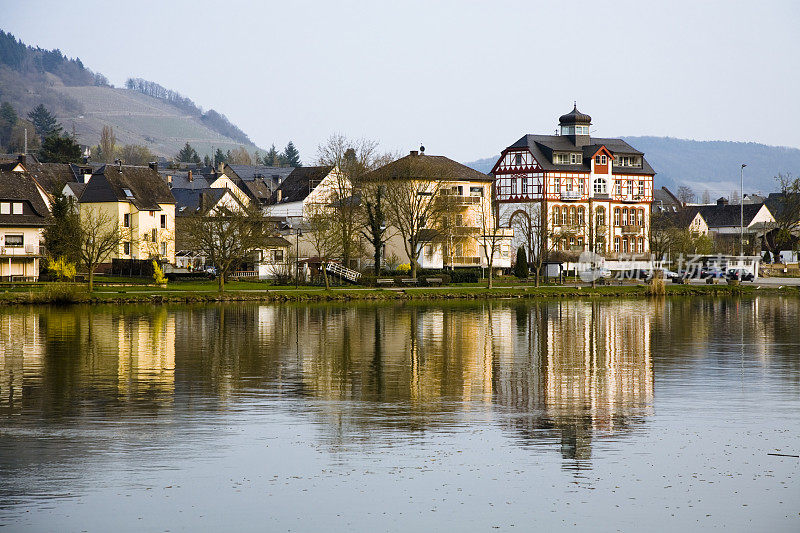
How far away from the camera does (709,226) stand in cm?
16538

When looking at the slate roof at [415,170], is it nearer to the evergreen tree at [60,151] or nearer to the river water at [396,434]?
the river water at [396,434]

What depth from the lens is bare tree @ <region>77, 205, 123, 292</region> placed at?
223ft

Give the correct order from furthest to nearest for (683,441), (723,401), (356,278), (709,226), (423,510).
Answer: (709,226) → (356,278) → (723,401) → (683,441) → (423,510)

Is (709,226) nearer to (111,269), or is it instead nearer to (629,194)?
(629,194)

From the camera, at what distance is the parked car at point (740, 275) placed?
97.1m

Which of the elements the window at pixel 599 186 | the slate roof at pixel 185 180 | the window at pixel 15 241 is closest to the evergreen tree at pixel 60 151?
the slate roof at pixel 185 180

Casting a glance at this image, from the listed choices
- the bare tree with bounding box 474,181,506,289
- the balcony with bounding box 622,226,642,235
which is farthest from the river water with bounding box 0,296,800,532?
the balcony with bounding box 622,226,642,235

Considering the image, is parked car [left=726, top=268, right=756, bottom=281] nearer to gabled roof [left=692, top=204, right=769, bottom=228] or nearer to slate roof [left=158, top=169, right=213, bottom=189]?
gabled roof [left=692, top=204, right=769, bottom=228]

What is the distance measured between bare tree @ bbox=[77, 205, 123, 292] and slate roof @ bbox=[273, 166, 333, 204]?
27.4 metres

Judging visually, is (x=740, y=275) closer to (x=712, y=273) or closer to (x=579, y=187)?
(x=712, y=273)

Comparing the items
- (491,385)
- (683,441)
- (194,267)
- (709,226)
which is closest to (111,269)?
(194,267)

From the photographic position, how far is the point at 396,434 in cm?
1991

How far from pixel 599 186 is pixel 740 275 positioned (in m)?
20.1

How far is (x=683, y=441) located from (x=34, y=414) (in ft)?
44.7
